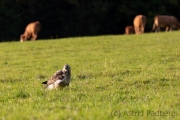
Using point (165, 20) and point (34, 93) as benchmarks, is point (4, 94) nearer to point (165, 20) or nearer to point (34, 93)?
point (34, 93)

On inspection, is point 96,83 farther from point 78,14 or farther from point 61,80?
point 78,14

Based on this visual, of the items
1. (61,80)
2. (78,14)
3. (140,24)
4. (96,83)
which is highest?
(78,14)

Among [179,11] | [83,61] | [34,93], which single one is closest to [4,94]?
[34,93]

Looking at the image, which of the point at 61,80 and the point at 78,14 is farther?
the point at 78,14

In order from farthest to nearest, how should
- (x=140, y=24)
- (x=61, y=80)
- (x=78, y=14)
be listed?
(x=78, y=14), (x=140, y=24), (x=61, y=80)

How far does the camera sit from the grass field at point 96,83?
6.73 m

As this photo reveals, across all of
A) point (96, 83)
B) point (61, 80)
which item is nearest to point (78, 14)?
point (96, 83)

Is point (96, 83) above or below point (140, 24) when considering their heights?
below

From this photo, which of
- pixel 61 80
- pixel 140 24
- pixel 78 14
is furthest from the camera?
pixel 78 14

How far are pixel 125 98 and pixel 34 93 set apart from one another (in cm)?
198

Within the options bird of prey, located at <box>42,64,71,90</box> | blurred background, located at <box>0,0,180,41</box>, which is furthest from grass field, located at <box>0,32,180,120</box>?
blurred background, located at <box>0,0,180,41</box>

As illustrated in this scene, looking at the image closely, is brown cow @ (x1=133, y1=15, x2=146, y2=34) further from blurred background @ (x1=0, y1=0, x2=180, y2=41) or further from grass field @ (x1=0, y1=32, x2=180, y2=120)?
grass field @ (x1=0, y1=32, x2=180, y2=120)

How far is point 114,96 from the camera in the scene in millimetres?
8789

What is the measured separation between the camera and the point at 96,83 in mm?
10977
